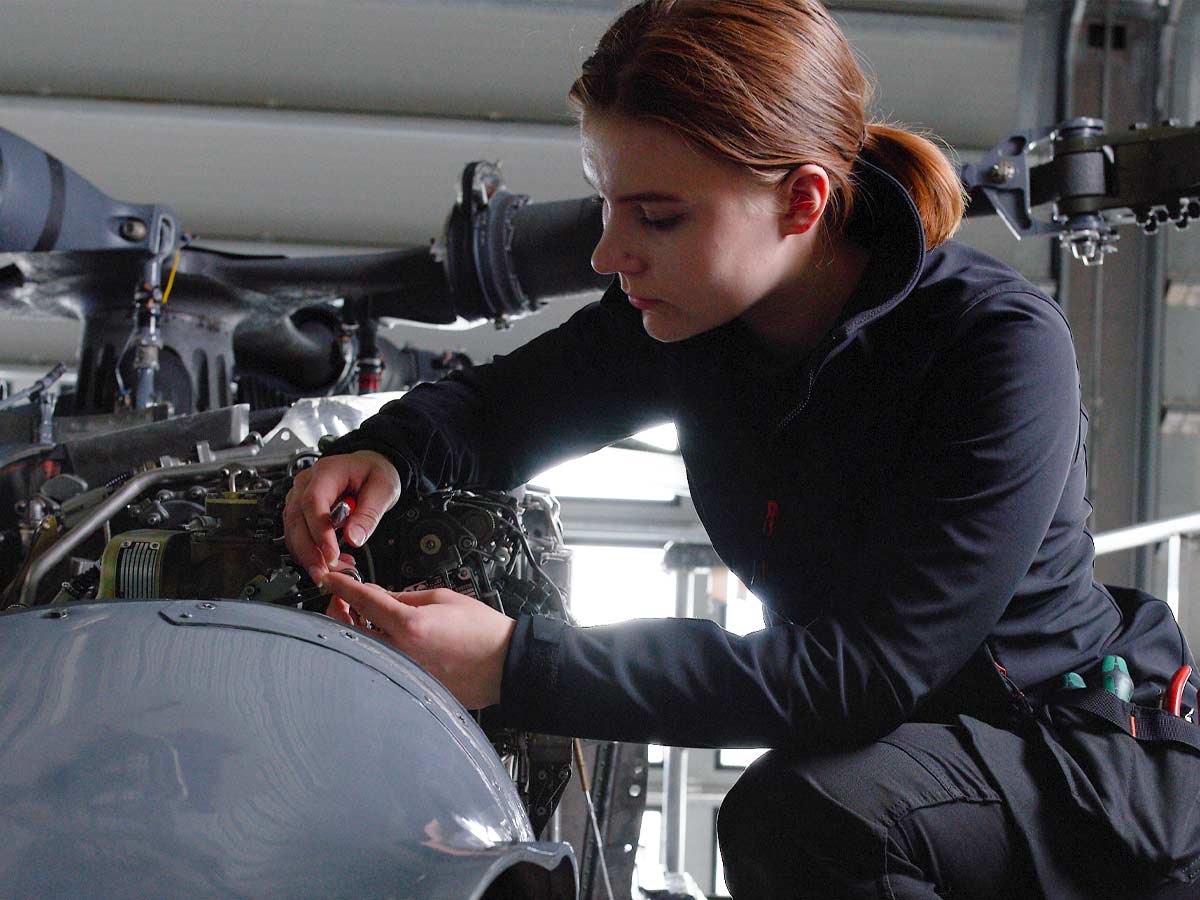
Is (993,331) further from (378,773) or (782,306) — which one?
(378,773)

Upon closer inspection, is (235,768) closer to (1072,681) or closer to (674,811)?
(1072,681)

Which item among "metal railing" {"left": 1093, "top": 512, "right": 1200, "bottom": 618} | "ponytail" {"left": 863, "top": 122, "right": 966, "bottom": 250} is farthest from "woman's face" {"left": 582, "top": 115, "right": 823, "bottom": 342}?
"metal railing" {"left": 1093, "top": 512, "right": 1200, "bottom": 618}

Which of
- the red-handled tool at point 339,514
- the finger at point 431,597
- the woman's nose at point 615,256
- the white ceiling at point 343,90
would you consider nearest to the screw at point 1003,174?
the white ceiling at point 343,90

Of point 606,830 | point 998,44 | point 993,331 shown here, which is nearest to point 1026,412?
point 993,331

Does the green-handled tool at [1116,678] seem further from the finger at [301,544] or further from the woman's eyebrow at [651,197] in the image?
the finger at [301,544]

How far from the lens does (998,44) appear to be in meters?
4.45

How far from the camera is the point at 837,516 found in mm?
1119

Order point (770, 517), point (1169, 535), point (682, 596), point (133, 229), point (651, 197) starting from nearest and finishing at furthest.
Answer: point (651, 197) < point (770, 517) < point (133, 229) < point (1169, 535) < point (682, 596)

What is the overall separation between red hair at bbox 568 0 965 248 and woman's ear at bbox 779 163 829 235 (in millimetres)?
11

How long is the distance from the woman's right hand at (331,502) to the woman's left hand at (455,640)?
25 centimetres

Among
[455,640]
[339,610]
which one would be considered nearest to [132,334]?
[339,610]

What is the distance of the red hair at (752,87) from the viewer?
1.01m

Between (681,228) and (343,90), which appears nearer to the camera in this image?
(681,228)

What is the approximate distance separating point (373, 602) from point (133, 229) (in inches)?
76.3
